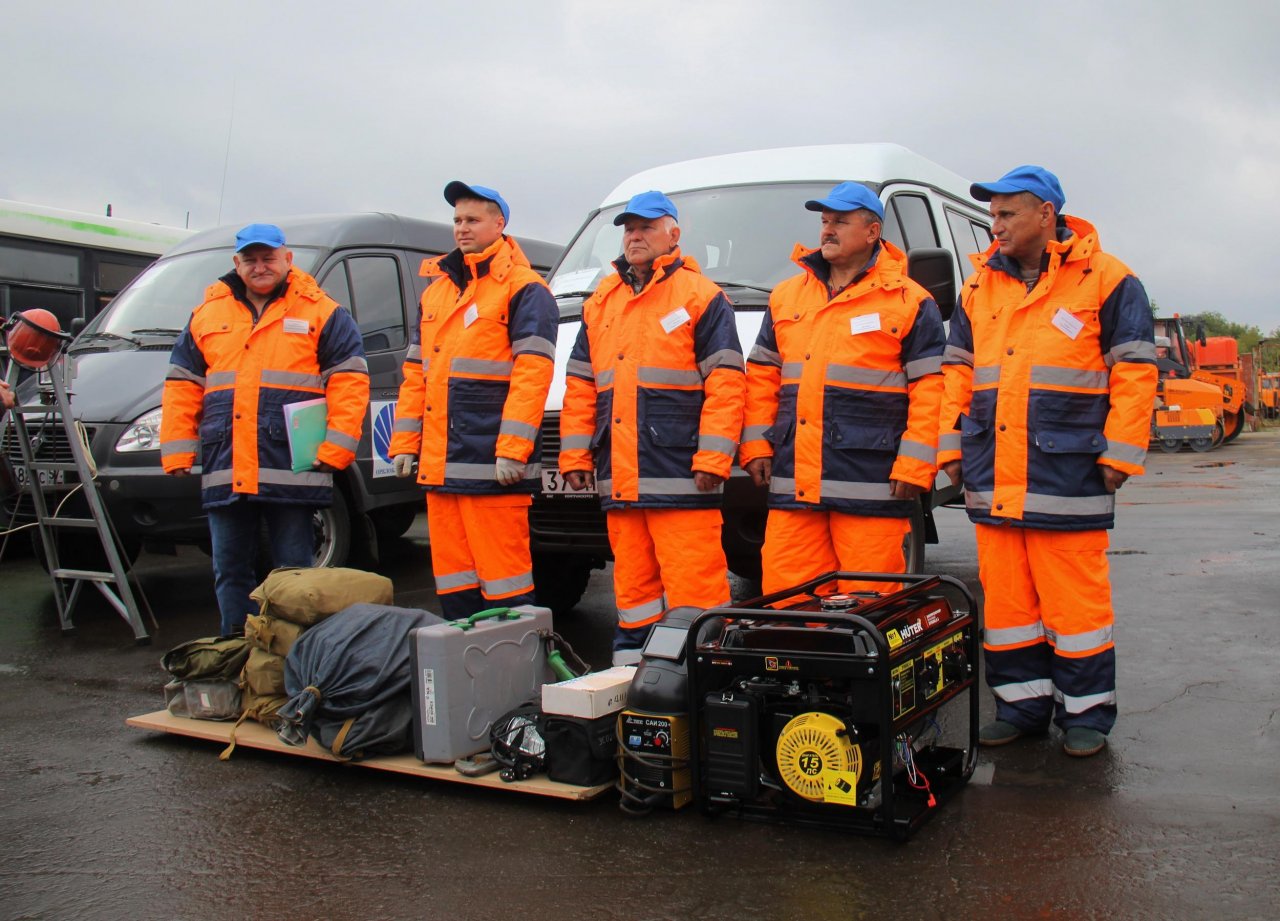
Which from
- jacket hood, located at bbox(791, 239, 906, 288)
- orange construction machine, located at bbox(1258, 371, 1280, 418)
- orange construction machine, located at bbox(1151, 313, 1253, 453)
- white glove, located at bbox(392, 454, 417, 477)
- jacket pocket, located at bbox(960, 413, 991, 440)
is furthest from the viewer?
orange construction machine, located at bbox(1258, 371, 1280, 418)

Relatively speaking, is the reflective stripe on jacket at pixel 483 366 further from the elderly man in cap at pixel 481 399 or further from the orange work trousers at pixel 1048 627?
the orange work trousers at pixel 1048 627

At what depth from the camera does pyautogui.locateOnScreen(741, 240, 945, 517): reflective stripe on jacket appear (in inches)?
182

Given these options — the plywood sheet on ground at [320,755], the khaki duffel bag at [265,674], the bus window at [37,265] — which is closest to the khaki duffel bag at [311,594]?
the khaki duffel bag at [265,674]

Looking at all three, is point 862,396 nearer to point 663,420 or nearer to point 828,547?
point 828,547

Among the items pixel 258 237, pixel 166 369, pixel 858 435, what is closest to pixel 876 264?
pixel 858 435

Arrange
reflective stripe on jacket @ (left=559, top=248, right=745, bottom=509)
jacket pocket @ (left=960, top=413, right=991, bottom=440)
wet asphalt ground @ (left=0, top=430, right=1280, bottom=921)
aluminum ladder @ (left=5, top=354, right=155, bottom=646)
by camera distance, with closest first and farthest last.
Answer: wet asphalt ground @ (left=0, top=430, right=1280, bottom=921) → jacket pocket @ (left=960, top=413, right=991, bottom=440) → reflective stripe on jacket @ (left=559, top=248, right=745, bottom=509) → aluminum ladder @ (left=5, top=354, right=155, bottom=646)

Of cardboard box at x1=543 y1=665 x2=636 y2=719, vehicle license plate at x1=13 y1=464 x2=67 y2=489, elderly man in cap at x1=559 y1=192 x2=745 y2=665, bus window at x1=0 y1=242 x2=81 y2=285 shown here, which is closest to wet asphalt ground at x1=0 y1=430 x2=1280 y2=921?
cardboard box at x1=543 y1=665 x2=636 y2=719

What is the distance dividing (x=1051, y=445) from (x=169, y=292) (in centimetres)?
640

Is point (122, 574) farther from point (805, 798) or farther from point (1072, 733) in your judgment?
point (1072, 733)

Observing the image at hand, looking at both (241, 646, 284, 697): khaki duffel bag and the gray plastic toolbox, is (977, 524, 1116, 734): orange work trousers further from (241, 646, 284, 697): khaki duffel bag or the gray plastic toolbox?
(241, 646, 284, 697): khaki duffel bag

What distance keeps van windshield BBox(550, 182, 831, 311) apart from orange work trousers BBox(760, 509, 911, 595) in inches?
60.1

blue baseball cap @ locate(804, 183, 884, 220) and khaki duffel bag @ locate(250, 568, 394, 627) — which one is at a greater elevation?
blue baseball cap @ locate(804, 183, 884, 220)

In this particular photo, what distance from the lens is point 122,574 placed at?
6.61 m

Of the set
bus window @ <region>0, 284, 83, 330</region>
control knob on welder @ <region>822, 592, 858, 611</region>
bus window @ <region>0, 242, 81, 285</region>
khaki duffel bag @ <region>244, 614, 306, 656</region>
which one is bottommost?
khaki duffel bag @ <region>244, 614, 306, 656</region>
